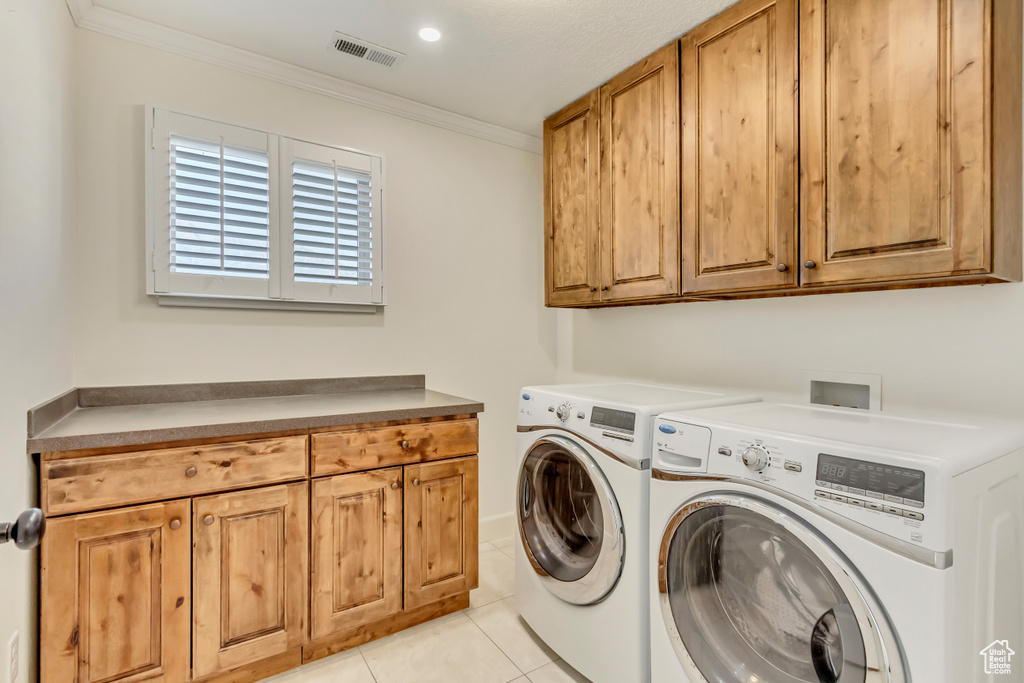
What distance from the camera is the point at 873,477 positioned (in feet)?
3.16

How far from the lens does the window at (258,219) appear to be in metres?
1.97

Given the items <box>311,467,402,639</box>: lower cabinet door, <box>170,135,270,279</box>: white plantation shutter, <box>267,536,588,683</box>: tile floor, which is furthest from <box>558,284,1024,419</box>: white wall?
<box>170,135,270,279</box>: white plantation shutter

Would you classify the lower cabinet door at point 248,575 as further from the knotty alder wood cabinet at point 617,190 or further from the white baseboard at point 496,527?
the knotty alder wood cabinet at point 617,190

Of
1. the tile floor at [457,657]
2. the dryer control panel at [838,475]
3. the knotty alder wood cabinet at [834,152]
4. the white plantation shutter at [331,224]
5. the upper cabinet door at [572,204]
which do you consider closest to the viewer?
the dryer control panel at [838,475]

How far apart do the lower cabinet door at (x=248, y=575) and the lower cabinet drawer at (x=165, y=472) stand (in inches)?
2.2

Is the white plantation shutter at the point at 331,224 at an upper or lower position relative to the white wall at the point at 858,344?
upper

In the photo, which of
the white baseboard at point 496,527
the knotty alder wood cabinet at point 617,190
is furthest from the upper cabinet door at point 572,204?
the white baseboard at point 496,527

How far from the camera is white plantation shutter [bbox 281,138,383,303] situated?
87.7 inches

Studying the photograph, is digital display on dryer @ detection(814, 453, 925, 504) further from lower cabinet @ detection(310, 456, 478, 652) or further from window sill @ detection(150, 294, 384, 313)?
window sill @ detection(150, 294, 384, 313)

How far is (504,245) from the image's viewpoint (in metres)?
2.94

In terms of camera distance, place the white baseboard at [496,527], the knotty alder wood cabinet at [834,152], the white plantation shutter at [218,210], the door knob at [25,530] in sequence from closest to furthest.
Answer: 1. the door knob at [25,530]
2. the knotty alder wood cabinet at [834,152]
3. the white plantation shutter at [218,210]
4. the white baseboard at [496,527]

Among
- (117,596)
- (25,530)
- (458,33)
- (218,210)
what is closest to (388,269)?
(218,210)

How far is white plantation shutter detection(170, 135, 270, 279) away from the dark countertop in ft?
1.68

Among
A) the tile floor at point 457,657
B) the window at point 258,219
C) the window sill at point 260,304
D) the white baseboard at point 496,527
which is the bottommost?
the tile floor at point 457,657
